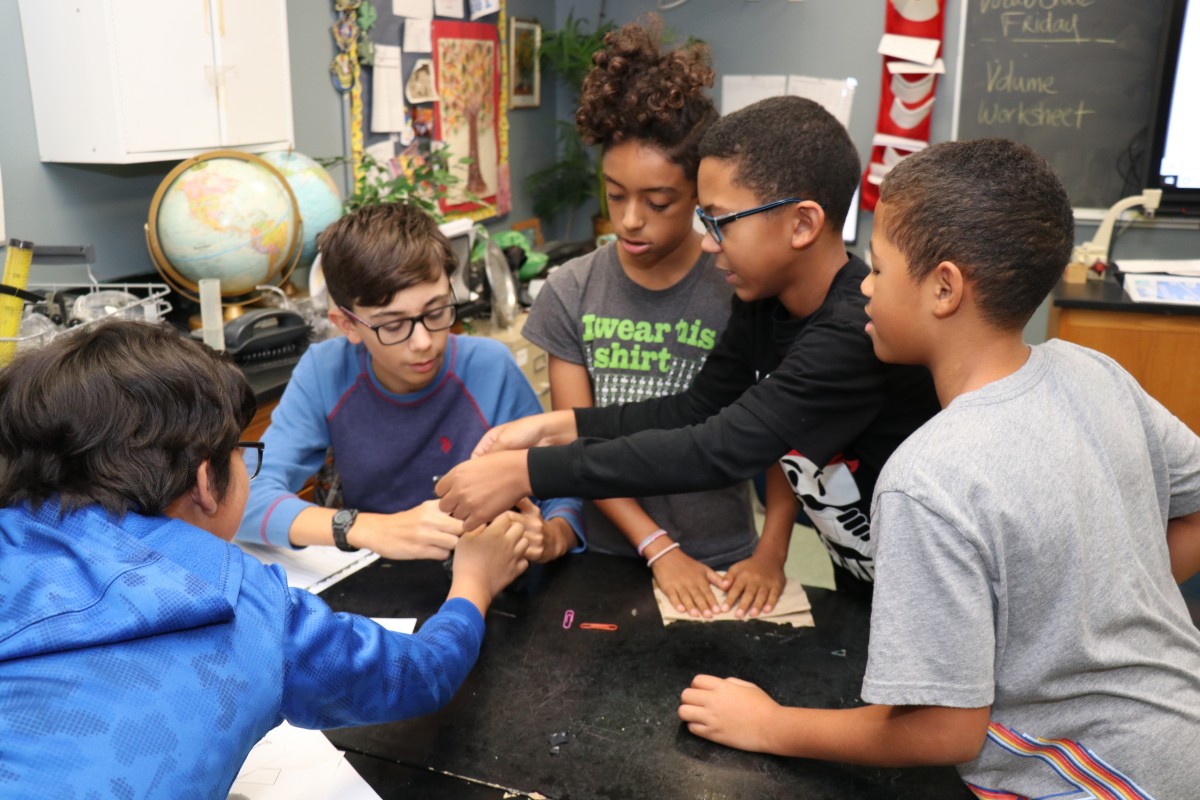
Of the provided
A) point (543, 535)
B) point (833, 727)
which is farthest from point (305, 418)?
point (833, 727)

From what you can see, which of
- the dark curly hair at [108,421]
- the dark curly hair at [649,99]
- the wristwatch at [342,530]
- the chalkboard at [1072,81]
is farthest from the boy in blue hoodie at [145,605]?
the chalkboard at [1072,81]

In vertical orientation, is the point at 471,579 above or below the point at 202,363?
below

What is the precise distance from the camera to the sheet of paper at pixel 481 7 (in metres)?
3.66

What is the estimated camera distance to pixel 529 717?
1.01 m

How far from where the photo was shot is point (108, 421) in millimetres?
791

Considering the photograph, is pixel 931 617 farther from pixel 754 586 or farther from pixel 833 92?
pixel 833 92

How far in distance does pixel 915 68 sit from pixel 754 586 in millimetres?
3112

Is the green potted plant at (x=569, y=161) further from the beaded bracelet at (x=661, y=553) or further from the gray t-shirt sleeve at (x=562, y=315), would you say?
the beaded bracelet at (x=661, y=553)

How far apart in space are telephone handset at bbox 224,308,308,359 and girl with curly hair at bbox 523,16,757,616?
2.80ft

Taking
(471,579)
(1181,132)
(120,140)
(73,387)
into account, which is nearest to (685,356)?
(471,579)

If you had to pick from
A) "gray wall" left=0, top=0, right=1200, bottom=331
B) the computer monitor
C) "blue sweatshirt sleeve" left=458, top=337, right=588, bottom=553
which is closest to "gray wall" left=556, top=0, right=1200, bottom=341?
"gray wall" left=0, top=0, right=1200, bottom=331

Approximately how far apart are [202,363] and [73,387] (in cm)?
11

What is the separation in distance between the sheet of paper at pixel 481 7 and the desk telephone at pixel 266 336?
188cm

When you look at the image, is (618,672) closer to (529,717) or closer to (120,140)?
(529,717)
